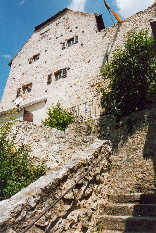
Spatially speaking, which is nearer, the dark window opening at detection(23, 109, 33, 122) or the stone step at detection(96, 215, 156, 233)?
the stone step at detection(96, 215, 156, 233)

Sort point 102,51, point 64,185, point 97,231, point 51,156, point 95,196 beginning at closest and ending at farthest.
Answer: point 64,185 < point 97,231 < point 95,196 < point 51,156 < point 102,51

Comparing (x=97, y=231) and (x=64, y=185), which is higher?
(x=64, y=185)

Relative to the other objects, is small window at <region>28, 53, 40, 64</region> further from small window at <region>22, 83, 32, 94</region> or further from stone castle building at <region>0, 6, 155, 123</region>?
small window at <region>22, 83, 32, 94</region>

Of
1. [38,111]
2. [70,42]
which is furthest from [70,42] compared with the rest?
[38,111]

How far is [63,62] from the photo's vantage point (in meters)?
14.2

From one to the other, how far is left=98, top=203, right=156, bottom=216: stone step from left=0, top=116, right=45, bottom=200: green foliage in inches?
94.0

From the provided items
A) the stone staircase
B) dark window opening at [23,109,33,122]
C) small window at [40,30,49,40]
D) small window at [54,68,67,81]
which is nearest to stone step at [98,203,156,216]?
the stone staircase

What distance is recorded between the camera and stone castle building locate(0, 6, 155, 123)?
12.0 metres

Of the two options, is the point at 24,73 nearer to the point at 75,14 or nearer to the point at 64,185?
the point at 75,14

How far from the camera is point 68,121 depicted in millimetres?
9234

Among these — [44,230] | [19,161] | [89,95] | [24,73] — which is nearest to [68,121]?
[89,95]

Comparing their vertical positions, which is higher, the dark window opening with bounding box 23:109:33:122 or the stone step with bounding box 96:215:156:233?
the dark window opening with bounding box 23:109:33:122

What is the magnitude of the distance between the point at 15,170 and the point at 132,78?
214 inches

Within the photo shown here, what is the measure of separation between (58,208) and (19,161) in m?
3.43
